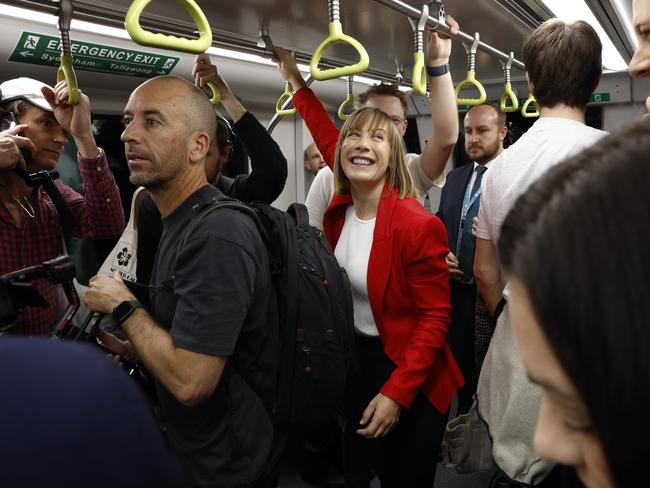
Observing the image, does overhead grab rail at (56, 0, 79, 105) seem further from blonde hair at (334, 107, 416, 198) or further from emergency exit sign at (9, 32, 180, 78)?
emergency exit sign at (9, 32, 180, 78)

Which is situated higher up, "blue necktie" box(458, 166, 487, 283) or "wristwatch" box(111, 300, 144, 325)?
"blue necktie" box(458, 166, 487, 283)

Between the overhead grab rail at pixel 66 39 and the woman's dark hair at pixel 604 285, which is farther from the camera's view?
the overhead grab rail at pixel 66 39

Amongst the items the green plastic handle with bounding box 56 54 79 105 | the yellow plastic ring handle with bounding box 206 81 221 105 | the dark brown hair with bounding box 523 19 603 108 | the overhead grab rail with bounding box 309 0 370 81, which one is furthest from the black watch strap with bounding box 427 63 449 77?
the green plastic handle with bounding box 56 54 79 105

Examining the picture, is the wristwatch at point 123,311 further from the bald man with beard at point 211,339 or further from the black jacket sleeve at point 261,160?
the black jacket sleeve at point 261,160

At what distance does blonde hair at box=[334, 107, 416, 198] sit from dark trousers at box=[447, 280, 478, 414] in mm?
1247

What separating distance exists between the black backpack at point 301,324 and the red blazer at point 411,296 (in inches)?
13.6

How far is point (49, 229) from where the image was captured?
205 centimetres

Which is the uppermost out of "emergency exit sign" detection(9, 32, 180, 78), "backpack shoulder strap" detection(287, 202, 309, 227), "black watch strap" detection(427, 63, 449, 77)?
"emergency exit sign" detection(9, 32, 180, 78)

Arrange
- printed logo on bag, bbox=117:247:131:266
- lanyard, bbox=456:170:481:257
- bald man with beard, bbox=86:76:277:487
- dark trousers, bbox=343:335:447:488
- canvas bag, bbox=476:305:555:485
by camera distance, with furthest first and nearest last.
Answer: lanyard, bbox=456:170:481:257 → printed logo on bag, bbox=117:247:131:266 → dark trousers, bbox=343:335:447:488 → canvas bag, bbox=476:305:555:485 → bald man with beard, bbox=86:76:277:487

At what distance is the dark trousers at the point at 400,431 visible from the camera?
1.98 meters

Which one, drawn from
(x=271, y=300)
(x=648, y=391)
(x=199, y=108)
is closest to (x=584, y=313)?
(x=648, y=391)

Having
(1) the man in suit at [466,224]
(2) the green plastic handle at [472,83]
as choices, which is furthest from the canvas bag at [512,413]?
(2) the green plastic handle at [472,83]

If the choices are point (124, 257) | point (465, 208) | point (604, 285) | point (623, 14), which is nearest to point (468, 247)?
point (465, 208)

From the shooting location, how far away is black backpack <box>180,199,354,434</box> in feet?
4.81
